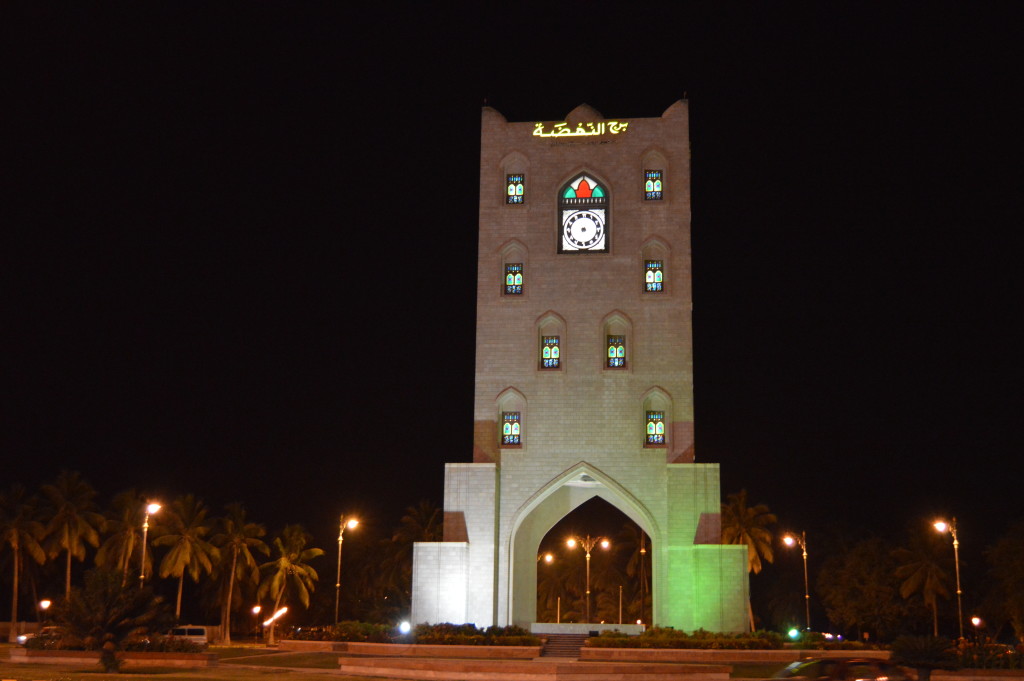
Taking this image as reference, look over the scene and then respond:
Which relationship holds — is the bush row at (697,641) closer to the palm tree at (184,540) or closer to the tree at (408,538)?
the tree at (408,538)

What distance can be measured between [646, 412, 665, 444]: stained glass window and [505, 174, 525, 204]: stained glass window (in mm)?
9122

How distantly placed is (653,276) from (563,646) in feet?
42.5

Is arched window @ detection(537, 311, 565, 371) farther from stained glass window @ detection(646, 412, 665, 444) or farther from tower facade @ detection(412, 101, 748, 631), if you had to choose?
stained glass window @ detection(646, 412, 665, 444)

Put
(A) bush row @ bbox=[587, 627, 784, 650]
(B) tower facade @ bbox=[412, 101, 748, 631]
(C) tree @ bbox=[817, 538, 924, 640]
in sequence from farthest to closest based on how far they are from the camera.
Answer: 1. (C) tree @ bbox=[817, 538, 924, 640]
2. (B) tower facade @ bbox=[412, 101, 748, 631]
3. (A) bush row @ bbox=[587, 627, 784, 650]

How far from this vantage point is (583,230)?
133 feet

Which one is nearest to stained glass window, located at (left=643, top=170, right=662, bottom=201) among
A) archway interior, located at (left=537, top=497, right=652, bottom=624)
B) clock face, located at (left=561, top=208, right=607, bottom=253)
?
clock face, located at (left=561, top=208, right=607, bottom=253)

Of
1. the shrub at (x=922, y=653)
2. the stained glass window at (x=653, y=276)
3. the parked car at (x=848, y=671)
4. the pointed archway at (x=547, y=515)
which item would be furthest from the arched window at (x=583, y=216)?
the parked car at (x=848, y=671)

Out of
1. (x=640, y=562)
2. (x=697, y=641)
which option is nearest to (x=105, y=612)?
(x=697, y=641)

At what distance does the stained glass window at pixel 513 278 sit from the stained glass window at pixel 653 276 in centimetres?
435

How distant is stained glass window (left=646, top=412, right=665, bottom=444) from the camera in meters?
38.6

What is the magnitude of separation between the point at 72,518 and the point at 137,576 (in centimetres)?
2173

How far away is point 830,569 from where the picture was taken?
5412 centimetres

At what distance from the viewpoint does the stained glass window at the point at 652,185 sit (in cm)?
4072

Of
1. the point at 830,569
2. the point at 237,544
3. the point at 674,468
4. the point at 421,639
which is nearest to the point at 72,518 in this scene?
the point at 237,544
